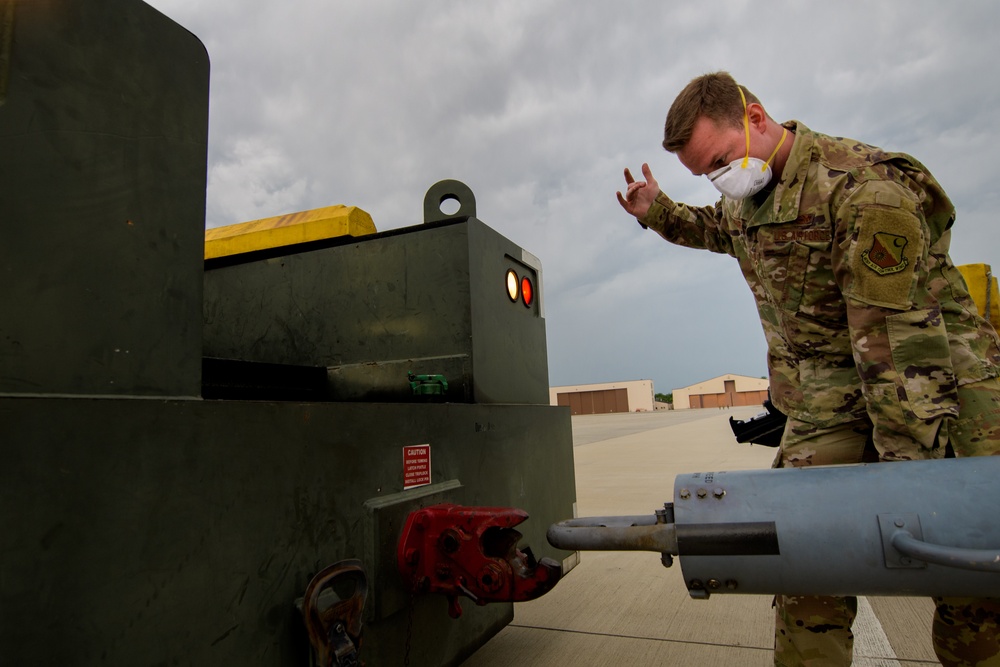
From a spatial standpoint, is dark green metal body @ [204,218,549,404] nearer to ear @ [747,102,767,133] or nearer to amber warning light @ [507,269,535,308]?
amber warning light @ [507,269,535,308]

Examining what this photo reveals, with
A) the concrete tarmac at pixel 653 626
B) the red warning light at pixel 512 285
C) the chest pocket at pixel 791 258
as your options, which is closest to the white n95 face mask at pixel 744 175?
the chest pocket at pixel 791 258

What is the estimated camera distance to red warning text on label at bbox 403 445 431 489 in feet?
4.68

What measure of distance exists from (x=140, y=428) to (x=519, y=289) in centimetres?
147

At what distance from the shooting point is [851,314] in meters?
1.27

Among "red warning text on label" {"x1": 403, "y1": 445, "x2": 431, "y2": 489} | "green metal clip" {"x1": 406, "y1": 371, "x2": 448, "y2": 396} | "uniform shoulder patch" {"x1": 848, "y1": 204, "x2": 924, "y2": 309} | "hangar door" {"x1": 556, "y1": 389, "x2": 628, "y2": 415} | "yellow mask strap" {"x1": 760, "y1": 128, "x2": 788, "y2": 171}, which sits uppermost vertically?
"hangar door" {"x1": 556, "y1": 389, "x2": 628, "y2": 415}

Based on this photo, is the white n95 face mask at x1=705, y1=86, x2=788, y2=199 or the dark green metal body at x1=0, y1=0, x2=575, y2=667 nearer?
the dark green metal body at x1=0, y1=0, x2=575, y2=667

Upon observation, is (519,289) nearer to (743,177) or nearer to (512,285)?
(512,285)

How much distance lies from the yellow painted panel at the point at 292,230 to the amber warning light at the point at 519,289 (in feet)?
1.60

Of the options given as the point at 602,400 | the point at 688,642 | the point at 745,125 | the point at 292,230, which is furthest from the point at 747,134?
the point at 602,400

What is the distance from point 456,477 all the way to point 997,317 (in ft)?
7.85

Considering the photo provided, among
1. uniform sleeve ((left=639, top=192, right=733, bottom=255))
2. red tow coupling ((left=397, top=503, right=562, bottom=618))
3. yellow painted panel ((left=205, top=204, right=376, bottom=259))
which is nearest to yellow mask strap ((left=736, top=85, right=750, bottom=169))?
uniform sleeve ((left=639, top=192, right=733, bottom=255))

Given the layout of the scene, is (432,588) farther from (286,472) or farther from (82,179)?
(82,179)

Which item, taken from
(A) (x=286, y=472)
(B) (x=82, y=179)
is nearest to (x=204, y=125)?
(B) (x=82, y=179)

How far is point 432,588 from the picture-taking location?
1.35 meters
